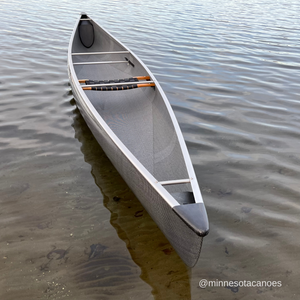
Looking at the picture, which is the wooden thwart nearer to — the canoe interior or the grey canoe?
the grey canoe

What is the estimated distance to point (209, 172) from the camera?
357 cm

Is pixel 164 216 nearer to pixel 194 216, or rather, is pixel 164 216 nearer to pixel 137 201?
pixel 194 216

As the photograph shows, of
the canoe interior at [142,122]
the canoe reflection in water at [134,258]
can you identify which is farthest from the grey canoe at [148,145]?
the canoe reflection in water at [134,258]

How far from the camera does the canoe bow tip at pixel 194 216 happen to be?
1927 mm

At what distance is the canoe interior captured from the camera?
3008 mm

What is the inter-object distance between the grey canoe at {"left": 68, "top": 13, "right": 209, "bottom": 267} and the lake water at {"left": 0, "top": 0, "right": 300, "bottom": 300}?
1.04 feet

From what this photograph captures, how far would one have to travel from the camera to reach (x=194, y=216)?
2002 millimetres

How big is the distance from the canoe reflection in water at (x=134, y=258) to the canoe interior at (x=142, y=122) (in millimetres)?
431

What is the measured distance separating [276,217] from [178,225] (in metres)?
1.31

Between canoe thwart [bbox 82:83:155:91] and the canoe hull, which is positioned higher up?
canoe thwart [bbox 82:83:155:91]

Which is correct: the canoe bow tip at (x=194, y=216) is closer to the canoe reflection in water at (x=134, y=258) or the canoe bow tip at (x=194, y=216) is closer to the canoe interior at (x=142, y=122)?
the canoe interior at (x=142, y=122)

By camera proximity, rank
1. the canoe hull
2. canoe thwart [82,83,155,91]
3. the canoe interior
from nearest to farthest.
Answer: the canoe hull
the canoe interior
canoe thwart [82,83,155,91]

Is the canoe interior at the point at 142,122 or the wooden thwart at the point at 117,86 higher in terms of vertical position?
the wooden thwart at the point at 117,86

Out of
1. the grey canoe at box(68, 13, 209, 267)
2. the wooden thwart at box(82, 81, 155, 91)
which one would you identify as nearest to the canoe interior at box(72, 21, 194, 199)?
the grey canoe at box(68, 13, 209, 267)
